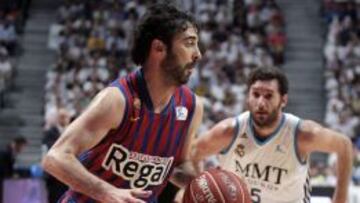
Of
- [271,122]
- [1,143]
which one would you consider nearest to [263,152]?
[271,122]

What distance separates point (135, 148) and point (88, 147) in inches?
11.1

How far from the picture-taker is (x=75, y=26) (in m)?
17.4

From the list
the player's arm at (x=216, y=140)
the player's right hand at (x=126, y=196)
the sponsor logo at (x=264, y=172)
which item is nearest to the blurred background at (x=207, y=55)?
the player's arm at (x=216, y=140)

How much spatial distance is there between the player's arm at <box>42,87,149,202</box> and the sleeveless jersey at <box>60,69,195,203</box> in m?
0.09

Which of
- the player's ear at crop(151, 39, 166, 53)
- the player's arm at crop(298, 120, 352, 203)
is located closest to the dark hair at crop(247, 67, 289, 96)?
the player's arm at crop(298, 120, 352, 203)

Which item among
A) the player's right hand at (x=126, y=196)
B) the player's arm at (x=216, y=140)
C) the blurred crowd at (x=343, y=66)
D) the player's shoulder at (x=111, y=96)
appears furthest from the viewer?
the blurred crowd at (x=343, y=66)

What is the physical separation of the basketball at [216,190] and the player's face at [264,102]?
1.32 m

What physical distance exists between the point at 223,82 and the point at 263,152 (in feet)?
33.3

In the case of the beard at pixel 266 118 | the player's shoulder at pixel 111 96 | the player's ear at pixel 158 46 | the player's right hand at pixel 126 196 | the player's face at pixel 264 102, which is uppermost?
the player's ear at pixel 158 46

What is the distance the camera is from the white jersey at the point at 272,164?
16.8 ft

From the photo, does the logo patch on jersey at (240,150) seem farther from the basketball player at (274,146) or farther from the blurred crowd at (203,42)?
the blurred crowd at (203,42)

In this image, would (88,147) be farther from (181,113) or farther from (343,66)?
(343,66)

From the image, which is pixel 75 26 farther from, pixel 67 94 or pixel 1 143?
pixel 1 143

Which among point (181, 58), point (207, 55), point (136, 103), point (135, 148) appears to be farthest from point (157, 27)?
point (207, 55)
